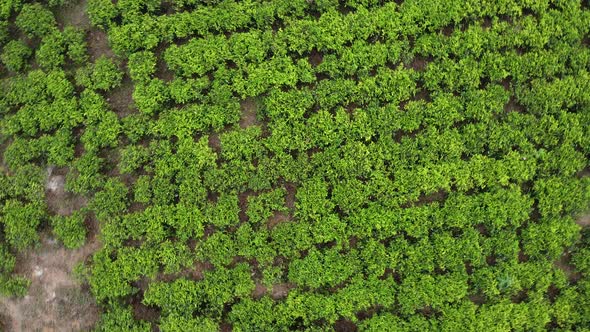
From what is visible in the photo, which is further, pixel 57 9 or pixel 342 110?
pixel 57 9

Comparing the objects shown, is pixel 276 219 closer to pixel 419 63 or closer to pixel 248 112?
pixel 248 112

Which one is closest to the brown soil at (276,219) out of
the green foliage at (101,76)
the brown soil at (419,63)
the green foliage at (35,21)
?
the brown soil at (419,63)

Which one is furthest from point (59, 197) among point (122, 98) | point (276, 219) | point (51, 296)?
point (276, 219)

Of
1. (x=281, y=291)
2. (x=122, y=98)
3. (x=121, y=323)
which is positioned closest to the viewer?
(x=121, y=323)

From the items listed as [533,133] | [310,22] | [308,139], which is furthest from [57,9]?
[533,133]

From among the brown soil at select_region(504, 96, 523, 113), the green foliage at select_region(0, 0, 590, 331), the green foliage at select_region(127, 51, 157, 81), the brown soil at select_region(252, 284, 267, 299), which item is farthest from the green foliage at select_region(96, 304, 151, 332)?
the brown soil at select_region(504, 96, 523, 113)

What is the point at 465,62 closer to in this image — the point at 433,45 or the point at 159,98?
the point at 433,45
